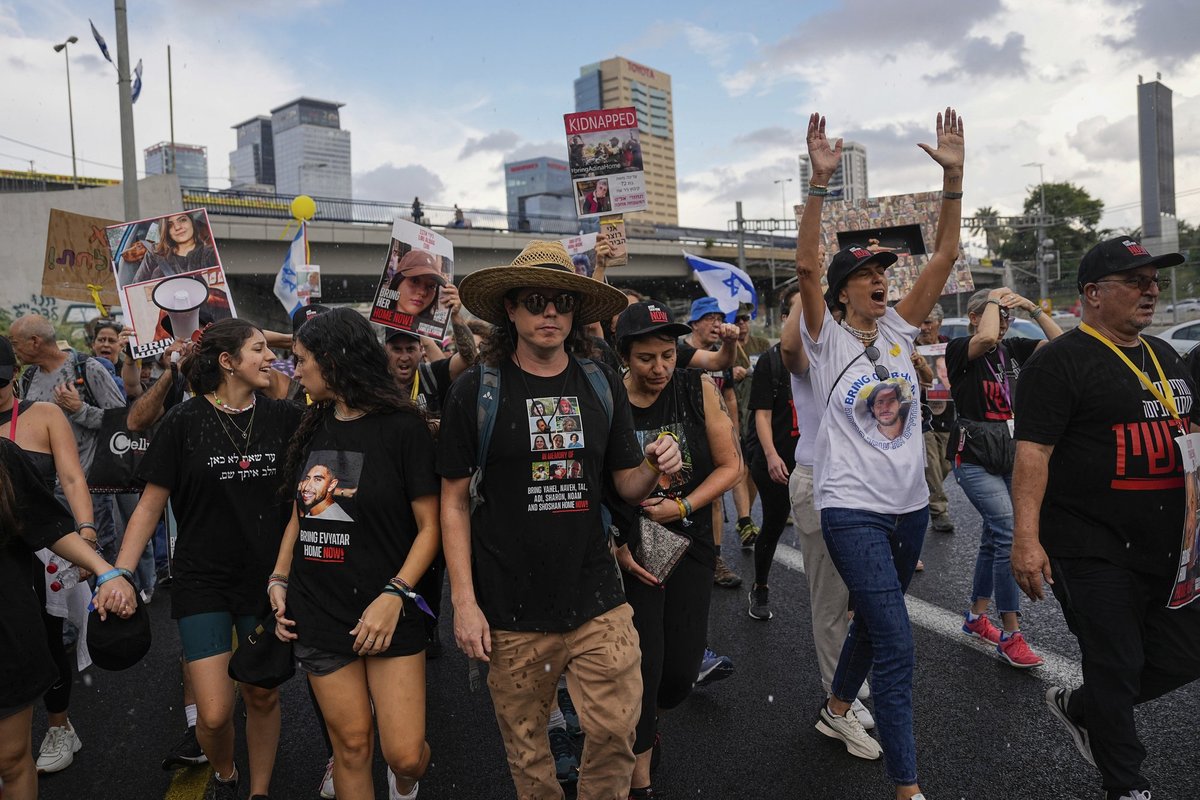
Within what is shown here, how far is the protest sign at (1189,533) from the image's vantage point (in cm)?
296

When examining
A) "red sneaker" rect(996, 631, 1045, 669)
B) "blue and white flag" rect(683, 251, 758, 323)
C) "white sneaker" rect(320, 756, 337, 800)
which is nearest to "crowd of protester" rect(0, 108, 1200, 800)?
"white sneaker" rect(320, 756, 337, 800)

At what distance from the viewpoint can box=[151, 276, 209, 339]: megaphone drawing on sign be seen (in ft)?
17.1

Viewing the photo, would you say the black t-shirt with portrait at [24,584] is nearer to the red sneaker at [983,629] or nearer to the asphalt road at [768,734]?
the asphalt road at [768,734]

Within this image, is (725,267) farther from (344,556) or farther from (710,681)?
(344,556)

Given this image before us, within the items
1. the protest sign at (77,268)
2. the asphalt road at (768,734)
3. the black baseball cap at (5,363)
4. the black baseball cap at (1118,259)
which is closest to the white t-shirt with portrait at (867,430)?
the black baseball cap at (1118,259)

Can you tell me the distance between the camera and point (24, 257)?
81.4 feet

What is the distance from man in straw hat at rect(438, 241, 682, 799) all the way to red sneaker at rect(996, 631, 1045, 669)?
8.39 ft

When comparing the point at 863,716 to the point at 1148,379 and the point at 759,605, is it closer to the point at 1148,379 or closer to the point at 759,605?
the point at 759,605

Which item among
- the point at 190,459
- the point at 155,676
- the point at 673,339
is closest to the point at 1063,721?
the point at 673,339

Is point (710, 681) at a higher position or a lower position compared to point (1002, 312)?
lower

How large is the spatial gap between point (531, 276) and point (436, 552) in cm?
100

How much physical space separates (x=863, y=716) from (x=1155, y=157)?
56.3 m

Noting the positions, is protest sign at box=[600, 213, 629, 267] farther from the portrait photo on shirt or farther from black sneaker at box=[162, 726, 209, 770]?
black sneaker at box=[162, 726, 209, 770]

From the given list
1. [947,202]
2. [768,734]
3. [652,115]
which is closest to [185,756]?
[768,734]
